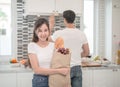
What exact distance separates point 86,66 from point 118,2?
1393 millimetres

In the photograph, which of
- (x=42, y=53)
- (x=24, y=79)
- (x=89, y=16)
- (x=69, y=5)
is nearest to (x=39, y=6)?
(x=69, y=5)

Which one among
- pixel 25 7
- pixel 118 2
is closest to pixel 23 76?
pixel 25 7

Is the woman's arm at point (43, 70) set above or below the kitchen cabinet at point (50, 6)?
below

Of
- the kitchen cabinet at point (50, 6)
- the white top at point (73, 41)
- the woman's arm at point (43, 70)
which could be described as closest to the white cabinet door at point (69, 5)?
the kitchen cabinet at point (50, 6)

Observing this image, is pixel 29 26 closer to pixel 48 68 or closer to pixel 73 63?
pixel 73 63

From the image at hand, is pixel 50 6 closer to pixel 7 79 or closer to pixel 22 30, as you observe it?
pixel 22 30

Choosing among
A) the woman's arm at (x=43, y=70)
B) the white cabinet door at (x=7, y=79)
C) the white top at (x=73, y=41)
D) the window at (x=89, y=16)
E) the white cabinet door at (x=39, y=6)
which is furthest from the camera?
the window at (x=89, y=16)

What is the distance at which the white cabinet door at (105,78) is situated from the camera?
2.98m

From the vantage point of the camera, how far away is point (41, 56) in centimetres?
156

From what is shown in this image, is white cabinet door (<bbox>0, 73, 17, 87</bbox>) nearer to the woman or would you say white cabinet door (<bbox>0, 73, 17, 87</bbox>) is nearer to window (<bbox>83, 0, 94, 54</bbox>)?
the woman

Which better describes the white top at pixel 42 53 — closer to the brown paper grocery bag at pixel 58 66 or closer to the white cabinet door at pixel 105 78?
the brown paper grocery bag at pixel 58 66

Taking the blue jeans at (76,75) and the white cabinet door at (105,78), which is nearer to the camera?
the blue jeans at (76,75)

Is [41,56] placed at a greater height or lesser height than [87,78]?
greater

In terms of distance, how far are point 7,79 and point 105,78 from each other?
4.27 ft
